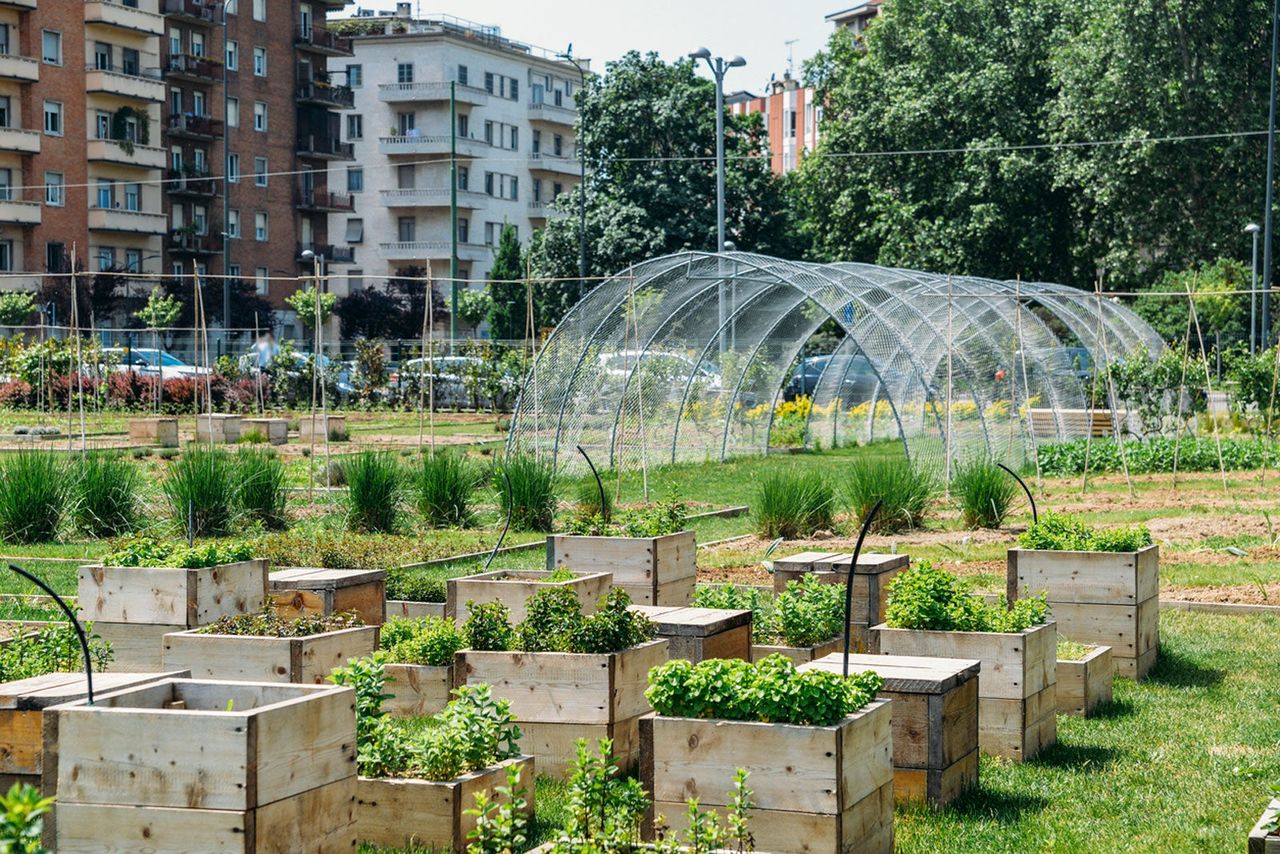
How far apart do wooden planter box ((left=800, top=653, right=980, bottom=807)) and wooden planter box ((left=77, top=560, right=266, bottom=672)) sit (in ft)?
12.4

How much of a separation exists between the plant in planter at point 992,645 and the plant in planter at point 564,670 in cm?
137

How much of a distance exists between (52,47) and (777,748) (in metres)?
58.2

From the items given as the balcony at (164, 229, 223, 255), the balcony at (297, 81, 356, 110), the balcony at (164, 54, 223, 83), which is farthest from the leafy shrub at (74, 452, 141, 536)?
the balcony at (297, 81, 356, 110)

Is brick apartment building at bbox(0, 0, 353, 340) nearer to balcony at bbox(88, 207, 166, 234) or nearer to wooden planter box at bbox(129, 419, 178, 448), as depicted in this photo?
balcony at bbox(88, 207, 166, 234)

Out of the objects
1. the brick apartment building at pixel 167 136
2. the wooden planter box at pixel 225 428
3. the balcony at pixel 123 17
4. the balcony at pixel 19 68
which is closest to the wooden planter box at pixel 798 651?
the wooden planter box at pixel 225 428

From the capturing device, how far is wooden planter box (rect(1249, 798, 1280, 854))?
4.73 meters

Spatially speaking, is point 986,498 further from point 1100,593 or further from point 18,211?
point 18,211

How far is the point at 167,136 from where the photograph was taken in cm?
6309

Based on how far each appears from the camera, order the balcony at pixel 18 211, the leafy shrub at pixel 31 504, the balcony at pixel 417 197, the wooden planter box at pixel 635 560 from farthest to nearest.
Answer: the balcony at pixel 417 197, the balcony at pixel 18 211, the leafy shrub at pixel 31 504, the wooden planter box at pixel 635 560

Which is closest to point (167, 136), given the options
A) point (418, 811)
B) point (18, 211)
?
point (18, 211)

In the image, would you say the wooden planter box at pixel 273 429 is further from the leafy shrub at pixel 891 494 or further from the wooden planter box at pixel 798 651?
the wooden planter box at pixel 798 651

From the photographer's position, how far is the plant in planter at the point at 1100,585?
362 inches

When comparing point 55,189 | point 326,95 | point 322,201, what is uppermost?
point 326,95

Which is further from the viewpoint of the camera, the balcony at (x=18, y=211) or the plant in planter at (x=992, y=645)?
the balcony at (x=18, y=211)
